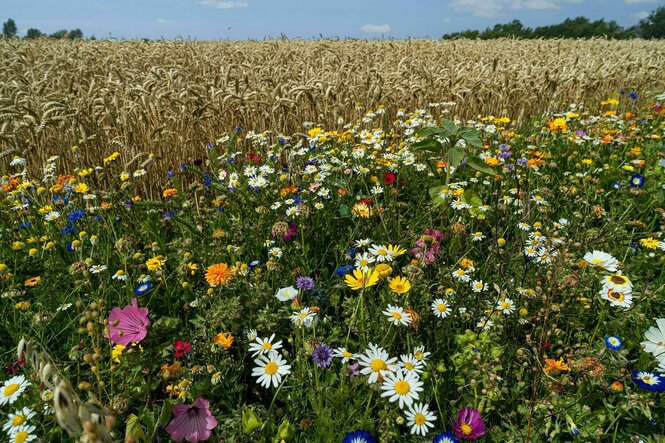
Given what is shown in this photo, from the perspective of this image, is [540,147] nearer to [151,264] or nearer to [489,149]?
[489,149]

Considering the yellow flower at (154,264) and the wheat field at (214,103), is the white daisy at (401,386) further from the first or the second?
the wheat field at (214,103)

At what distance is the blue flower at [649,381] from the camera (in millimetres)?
1513

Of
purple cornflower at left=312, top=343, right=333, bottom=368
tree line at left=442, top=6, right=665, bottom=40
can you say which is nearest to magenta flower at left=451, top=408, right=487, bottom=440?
purple cornflower at left=312, top=343, right=333, bottom=368

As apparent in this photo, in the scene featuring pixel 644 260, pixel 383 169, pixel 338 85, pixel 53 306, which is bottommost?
pixel 53 306

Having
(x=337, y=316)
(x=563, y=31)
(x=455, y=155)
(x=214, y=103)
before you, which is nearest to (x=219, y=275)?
(x=337, y=316)

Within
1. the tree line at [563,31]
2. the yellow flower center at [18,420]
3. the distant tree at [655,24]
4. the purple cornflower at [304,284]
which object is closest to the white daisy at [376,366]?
the purple cornflower at [304,284]

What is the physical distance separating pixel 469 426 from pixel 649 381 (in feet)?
2.38

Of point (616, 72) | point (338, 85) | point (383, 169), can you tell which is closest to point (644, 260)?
point (383, 169)

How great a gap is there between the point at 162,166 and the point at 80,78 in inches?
179

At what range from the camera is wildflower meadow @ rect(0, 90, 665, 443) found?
1498mm

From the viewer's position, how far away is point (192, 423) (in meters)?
1.42

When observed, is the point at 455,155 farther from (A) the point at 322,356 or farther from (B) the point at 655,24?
(B) the point at 655,24

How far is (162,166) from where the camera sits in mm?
4160

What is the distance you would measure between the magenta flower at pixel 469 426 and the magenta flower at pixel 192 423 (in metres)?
0.83
